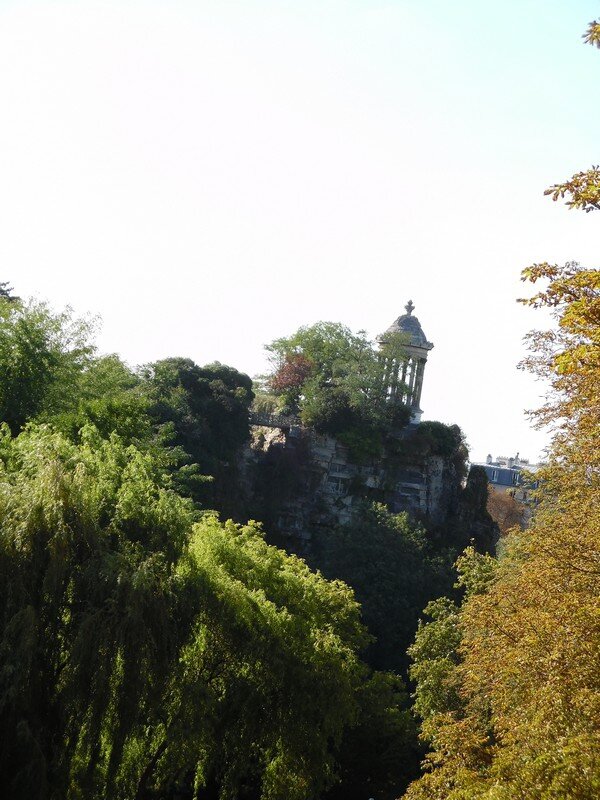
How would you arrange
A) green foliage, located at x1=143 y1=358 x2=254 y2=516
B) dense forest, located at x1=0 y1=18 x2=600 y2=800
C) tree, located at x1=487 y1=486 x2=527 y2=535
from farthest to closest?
tree, located at x1=487 y1=486 x2=527 y2=535 → green foliage, located at x1=143 y1=358 x2=254 y2=516 → dense forest, located at x1=0 y1=18 x2=600 y2=800

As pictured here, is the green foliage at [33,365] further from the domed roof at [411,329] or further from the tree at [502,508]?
the tree at [502,508]

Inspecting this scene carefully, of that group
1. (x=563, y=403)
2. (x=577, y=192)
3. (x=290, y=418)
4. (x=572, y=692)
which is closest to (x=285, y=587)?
(x=563, y=403)

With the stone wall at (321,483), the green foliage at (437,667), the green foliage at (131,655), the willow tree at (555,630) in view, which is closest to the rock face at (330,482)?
the stone wall at (321,483)

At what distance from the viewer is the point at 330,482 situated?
4822 cm

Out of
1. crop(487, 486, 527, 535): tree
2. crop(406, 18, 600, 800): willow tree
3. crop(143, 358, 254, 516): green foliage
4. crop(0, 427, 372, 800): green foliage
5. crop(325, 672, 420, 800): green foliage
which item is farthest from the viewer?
crop(487, 486, 527, 535): tree

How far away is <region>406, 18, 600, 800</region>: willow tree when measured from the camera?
10609 mm

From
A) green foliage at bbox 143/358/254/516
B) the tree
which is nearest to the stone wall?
green foliage at bbox 143/358/254/516

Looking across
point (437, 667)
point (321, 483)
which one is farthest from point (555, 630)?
point (321, 483)

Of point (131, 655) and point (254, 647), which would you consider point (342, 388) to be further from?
point (131, 655)

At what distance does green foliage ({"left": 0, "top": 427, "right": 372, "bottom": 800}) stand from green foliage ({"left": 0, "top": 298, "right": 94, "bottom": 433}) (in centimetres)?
902

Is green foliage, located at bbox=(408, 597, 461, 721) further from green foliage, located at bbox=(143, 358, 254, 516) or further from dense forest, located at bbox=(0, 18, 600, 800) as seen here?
green foliage, located at bbox=(143, 358, 254, 516)

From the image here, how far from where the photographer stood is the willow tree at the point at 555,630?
10.6 meters

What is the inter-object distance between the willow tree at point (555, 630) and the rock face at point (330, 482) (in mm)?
29292

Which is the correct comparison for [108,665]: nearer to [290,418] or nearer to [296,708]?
[296,708]
